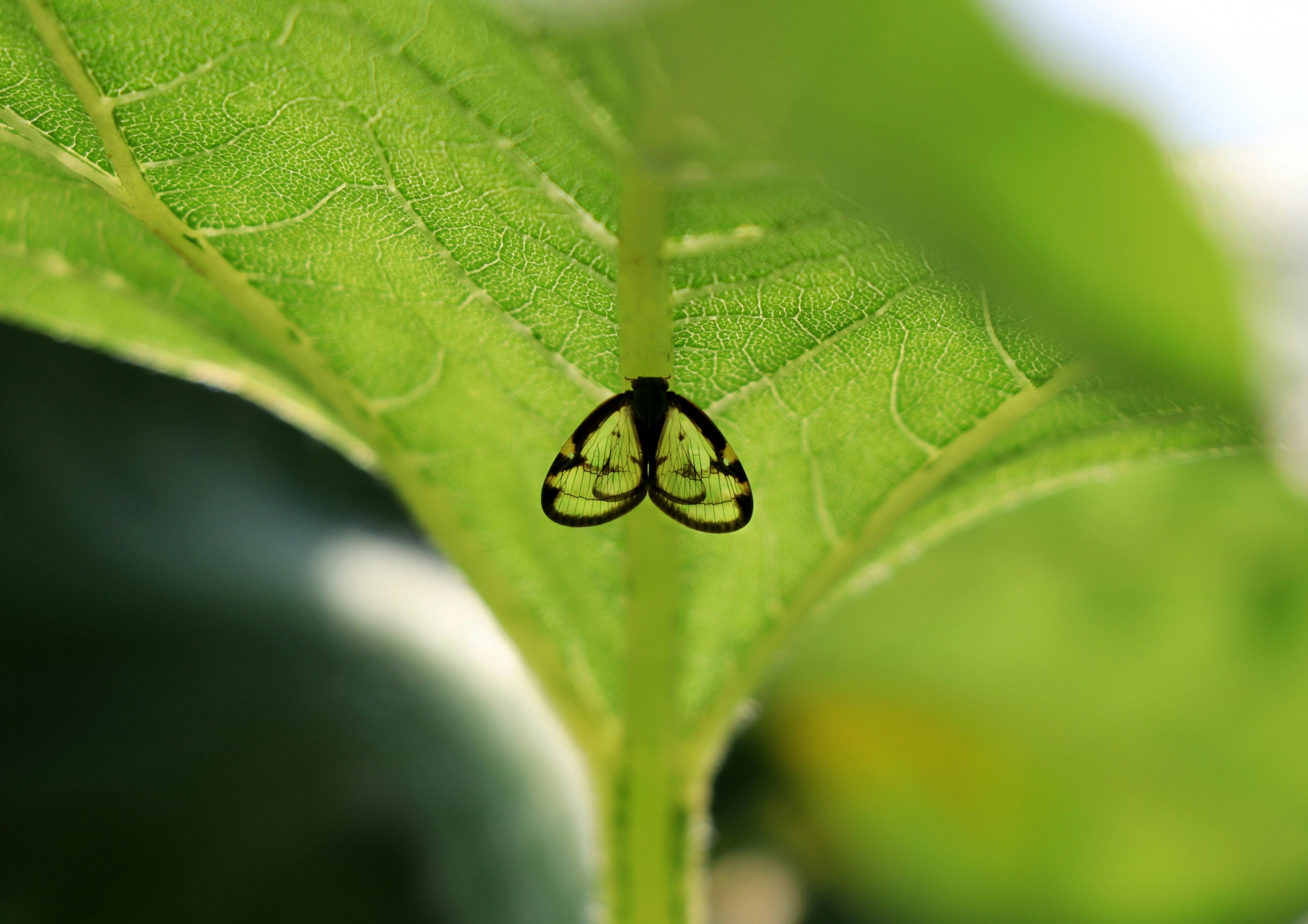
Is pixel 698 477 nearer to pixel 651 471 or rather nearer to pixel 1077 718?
pixel 651 471

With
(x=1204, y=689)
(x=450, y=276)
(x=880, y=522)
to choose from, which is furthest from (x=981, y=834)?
(x=450, y=276)

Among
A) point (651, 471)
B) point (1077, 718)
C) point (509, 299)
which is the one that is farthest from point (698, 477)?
point (1077, 718)

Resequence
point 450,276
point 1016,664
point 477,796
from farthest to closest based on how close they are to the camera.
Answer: point 1016,664 → point 477,796 → point 450,276

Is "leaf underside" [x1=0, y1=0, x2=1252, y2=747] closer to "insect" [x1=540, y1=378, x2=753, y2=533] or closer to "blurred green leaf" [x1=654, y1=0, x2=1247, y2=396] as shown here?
"insect" [x1=540, y1=378, x2=753, y2=533]

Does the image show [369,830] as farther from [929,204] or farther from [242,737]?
[929,204]

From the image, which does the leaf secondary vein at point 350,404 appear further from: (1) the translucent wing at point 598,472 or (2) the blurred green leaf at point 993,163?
(2) the blurred green leaf at point 993,163
